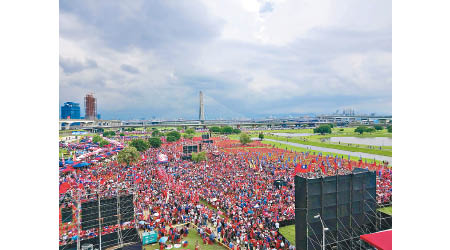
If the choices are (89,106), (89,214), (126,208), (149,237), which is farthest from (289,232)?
(89,106)

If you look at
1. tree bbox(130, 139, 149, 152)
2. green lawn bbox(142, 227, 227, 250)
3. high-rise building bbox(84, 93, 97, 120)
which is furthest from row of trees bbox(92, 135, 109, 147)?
high-rise building bbox(84, 93, 97, 120)

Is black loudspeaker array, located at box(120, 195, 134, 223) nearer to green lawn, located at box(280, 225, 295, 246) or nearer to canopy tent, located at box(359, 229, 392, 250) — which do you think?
green lawn, located at box(280, 225, 295, 246)

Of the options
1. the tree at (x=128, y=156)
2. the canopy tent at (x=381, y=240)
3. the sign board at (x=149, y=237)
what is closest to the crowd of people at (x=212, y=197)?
the sign board at (x=149, y=237)

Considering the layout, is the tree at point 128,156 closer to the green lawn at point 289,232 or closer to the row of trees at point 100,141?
the green lawn at point 289,232

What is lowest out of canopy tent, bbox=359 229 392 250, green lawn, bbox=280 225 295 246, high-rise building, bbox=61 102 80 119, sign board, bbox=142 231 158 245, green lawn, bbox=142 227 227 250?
green lawn, bbox=142 227 227 250
